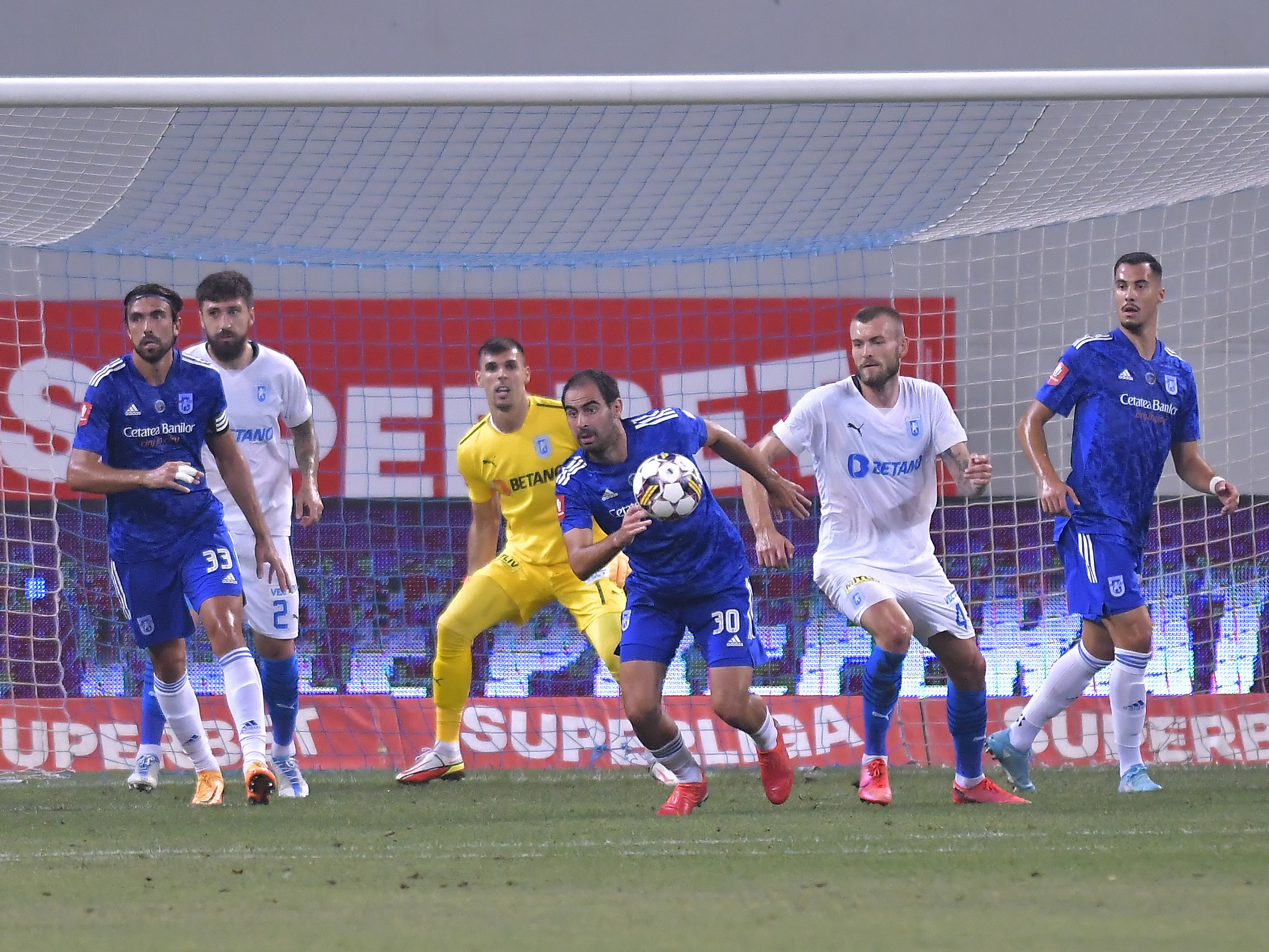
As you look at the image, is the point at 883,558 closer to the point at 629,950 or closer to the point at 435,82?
the point at 435,82

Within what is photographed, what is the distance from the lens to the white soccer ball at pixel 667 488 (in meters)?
5.74

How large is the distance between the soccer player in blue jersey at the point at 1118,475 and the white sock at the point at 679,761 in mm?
1320

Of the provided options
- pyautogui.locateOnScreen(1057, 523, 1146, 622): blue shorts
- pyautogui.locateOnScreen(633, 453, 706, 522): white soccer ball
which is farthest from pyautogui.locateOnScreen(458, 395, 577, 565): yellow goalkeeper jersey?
pyautogui.locateOnScreen(1057, 523, 1146, 622): blue shorts

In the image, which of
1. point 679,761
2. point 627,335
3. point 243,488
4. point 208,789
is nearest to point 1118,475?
point 679,761

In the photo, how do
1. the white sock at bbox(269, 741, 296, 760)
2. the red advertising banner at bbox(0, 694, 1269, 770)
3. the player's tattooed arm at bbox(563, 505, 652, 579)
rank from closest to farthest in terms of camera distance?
the player's tattooed arm at bbox(563, 505, 652, 579), the white sock at bbox(269, 741, 296, 760), the red advertising banner at bbox(0, 694, 1269, 770)

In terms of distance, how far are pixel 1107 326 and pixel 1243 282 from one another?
1.35 meters

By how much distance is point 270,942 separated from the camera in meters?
3.44

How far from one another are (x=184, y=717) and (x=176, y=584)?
575mm

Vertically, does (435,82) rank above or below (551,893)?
above

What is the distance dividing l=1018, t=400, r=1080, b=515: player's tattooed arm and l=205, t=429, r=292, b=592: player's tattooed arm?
300 centimetres

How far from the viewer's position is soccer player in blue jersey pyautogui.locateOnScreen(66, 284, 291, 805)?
253 inches

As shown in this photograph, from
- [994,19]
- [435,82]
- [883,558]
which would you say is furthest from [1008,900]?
[994,19]

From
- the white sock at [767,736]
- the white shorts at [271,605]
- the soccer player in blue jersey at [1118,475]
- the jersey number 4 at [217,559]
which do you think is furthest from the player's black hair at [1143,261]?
the white shorts at [271,605]

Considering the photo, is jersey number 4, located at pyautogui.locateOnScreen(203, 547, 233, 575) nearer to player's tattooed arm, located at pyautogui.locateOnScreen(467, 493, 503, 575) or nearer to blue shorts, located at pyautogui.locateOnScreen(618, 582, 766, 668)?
player's tattooed arm, located at pyautogui.locateOnScreen(467, 493, 503, 575)
